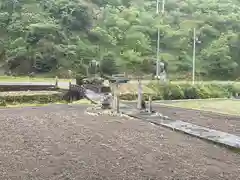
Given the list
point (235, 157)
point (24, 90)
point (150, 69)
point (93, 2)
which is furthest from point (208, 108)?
point (93, 2)

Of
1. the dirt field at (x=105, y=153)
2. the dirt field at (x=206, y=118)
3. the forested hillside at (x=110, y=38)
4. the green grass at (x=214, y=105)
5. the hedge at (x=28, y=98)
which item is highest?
the forested hillside at (x=110, y=38)

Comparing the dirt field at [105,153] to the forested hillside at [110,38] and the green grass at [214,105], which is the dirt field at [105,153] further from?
the forested hillside at [110,38]

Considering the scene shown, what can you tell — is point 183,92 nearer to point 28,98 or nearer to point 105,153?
point 28,98

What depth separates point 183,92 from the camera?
52.6 feet

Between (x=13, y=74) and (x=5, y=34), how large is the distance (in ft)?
14.7

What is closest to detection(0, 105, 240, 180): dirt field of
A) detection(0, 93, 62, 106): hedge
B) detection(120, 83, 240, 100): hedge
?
detection(0, 93, 62, 106): hedge

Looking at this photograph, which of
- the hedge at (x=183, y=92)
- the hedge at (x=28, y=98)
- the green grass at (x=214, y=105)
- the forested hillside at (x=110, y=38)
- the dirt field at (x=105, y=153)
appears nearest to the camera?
the dirt field at (x=105, y=153)

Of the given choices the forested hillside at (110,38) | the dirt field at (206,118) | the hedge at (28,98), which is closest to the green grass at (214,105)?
the dirt field at (206,118)

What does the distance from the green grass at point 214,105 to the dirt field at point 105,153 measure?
144 inches

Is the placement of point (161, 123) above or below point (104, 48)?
below

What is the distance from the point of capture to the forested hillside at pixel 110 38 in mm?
25156

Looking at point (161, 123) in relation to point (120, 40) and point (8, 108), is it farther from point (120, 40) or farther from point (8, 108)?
point (120, 40)

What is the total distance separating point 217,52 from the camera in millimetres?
27438

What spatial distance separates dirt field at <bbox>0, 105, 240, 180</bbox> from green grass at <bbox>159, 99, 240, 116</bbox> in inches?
144
